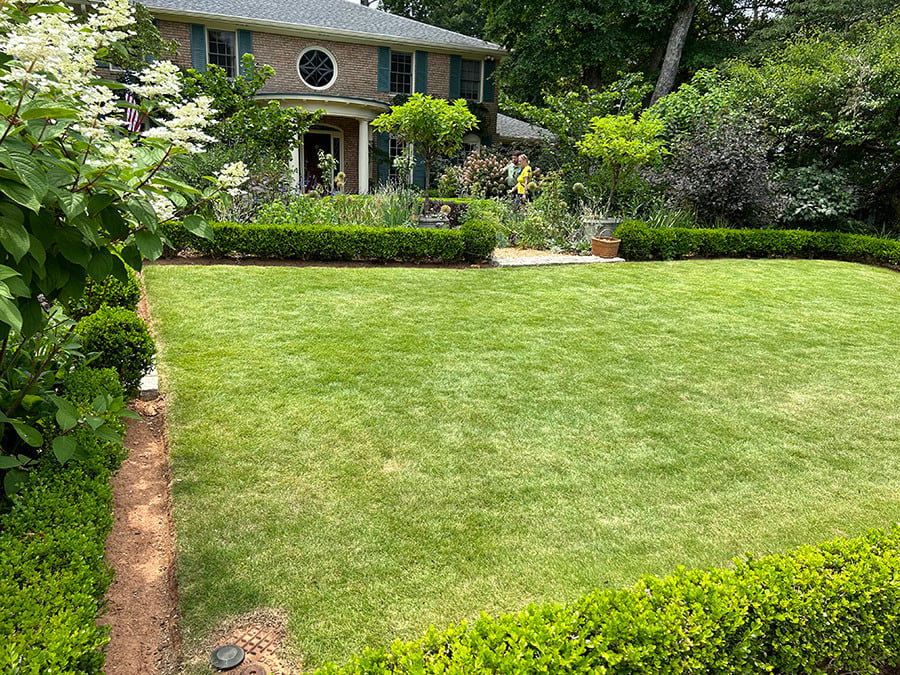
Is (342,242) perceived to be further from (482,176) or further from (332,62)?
(332,62)

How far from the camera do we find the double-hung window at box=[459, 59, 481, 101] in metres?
19.8

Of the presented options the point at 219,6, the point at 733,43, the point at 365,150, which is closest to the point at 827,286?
the point at 365,150

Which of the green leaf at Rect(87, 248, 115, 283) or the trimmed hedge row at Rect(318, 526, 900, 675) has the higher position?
the green leaf at Rect(87, 248, 115, 283)

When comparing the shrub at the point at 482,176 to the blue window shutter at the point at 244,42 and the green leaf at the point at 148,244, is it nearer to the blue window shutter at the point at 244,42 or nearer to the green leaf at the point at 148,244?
the blue window shutter at the point at 244,42

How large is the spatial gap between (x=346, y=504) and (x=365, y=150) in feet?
53.8

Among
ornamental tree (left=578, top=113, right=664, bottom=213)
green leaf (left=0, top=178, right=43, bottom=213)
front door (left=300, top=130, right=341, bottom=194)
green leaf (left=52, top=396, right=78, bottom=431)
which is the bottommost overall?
green leaf (left=52, top=396, right=78, bottom=431)

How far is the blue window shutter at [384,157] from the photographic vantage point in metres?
18.6

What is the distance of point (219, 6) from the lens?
55.4 feet

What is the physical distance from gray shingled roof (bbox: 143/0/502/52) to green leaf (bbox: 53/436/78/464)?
18.0 meters

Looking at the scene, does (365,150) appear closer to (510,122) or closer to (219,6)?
(219,6)

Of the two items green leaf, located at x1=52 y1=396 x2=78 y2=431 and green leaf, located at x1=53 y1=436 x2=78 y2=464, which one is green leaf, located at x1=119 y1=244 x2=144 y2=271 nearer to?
green leaf, located at x1=52 y1=396 x2=78 y2=431

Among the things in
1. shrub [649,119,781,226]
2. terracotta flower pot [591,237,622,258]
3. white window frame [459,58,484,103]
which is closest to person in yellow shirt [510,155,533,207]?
shrub [649,119,781,226]

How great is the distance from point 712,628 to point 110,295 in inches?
184

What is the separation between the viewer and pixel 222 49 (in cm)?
1705
